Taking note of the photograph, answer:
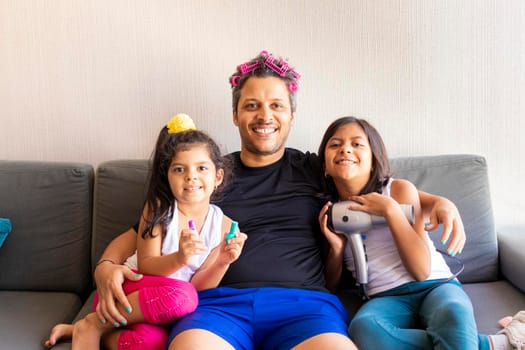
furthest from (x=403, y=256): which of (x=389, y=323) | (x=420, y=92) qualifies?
(x=420, y=92)

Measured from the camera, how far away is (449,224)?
57.8 inches

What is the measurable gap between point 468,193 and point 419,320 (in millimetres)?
575

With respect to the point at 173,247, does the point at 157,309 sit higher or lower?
lower

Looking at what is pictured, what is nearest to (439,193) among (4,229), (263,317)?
(263,317)

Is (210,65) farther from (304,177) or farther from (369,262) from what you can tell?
(369,262)

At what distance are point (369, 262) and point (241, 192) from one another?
49 centimetres

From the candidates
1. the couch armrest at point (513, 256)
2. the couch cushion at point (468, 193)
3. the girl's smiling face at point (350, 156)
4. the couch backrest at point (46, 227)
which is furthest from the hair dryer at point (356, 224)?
the couch backrest at point (46, 227)

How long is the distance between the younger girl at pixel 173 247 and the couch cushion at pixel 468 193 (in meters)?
0.75

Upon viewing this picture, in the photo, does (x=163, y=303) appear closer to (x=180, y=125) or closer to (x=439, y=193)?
(x=180, y=125)

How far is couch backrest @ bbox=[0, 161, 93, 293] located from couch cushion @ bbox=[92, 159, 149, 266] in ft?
0.17

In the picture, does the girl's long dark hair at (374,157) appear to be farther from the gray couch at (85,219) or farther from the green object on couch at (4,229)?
the green object on couch at (4,229)

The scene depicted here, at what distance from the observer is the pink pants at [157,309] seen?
54.6 inches

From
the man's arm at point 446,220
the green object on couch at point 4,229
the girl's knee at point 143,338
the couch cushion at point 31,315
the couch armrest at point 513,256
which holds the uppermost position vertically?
the man's arm at point 446,220

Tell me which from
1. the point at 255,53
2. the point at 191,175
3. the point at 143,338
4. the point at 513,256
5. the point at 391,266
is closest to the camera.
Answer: the point at 143,338
